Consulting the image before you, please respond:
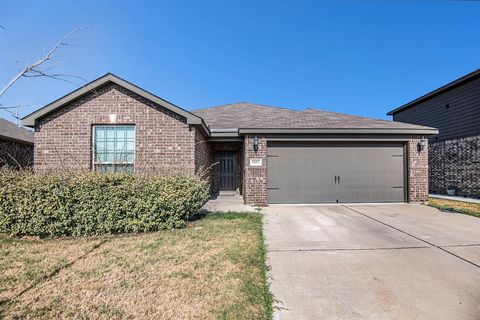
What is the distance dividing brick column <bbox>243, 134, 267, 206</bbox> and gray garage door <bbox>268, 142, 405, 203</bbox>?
287mm

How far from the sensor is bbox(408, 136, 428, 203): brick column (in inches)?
357

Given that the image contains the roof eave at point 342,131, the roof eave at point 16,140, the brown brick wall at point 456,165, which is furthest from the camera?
the brown brick wall at point 456,165

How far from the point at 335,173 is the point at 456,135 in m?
8.72

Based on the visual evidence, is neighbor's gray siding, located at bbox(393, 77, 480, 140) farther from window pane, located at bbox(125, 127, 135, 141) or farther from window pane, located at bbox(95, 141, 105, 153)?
window pane, located at bbox(95, 141, 105, 153)

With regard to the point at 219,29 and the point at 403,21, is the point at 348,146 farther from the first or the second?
the point at 219,29

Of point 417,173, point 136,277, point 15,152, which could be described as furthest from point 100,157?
point 417,173

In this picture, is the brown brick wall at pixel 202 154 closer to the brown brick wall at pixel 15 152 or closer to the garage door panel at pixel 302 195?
the garage door panel at pixel 302 195

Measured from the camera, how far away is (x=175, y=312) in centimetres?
240

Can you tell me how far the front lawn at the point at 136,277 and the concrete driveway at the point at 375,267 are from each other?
1.41ft

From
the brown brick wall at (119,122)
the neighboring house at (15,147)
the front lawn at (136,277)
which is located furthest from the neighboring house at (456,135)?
the neighboring house at (15,147)

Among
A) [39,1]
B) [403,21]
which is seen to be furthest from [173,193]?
[403,21]

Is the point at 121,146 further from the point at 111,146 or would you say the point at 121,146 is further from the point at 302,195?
the point at 302,195

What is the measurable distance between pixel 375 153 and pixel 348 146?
109 centimetres

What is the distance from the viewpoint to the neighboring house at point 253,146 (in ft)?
26.7
